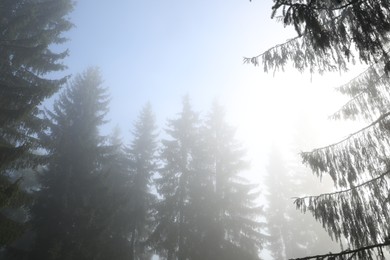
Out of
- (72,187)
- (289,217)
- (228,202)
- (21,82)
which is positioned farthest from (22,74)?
(289,217)

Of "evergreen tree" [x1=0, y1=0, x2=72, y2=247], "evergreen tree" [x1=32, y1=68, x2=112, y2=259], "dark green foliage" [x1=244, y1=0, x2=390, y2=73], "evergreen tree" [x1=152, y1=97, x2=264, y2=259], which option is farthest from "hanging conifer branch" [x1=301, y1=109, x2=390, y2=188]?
"evergreen tree" [x1=152, y1=97, x2=264, y2=259]

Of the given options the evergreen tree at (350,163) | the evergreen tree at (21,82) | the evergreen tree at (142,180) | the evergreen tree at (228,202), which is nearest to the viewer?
the evergreen tree at (350,163)

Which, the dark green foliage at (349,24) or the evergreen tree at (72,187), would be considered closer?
the dark green foliage at (349,24)

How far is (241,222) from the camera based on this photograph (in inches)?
868

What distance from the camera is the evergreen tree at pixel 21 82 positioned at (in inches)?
412

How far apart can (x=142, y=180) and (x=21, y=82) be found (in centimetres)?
1678

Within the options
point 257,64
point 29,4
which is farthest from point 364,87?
point 29,4

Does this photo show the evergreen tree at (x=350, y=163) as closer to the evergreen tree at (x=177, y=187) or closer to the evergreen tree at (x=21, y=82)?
the evergreen tree at (x=21, y=82)

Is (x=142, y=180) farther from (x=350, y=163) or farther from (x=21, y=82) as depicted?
(x=350, y=163)

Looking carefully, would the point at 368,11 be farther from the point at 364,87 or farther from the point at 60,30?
the point at 60,30

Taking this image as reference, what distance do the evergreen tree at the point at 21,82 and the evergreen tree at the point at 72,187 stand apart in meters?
1.30

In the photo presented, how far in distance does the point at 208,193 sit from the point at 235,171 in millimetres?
3471

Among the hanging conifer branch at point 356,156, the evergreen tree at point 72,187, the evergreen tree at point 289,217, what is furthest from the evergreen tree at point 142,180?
the hanging conifer branch at point 356,156

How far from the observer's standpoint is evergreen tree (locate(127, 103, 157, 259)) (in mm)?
24828
